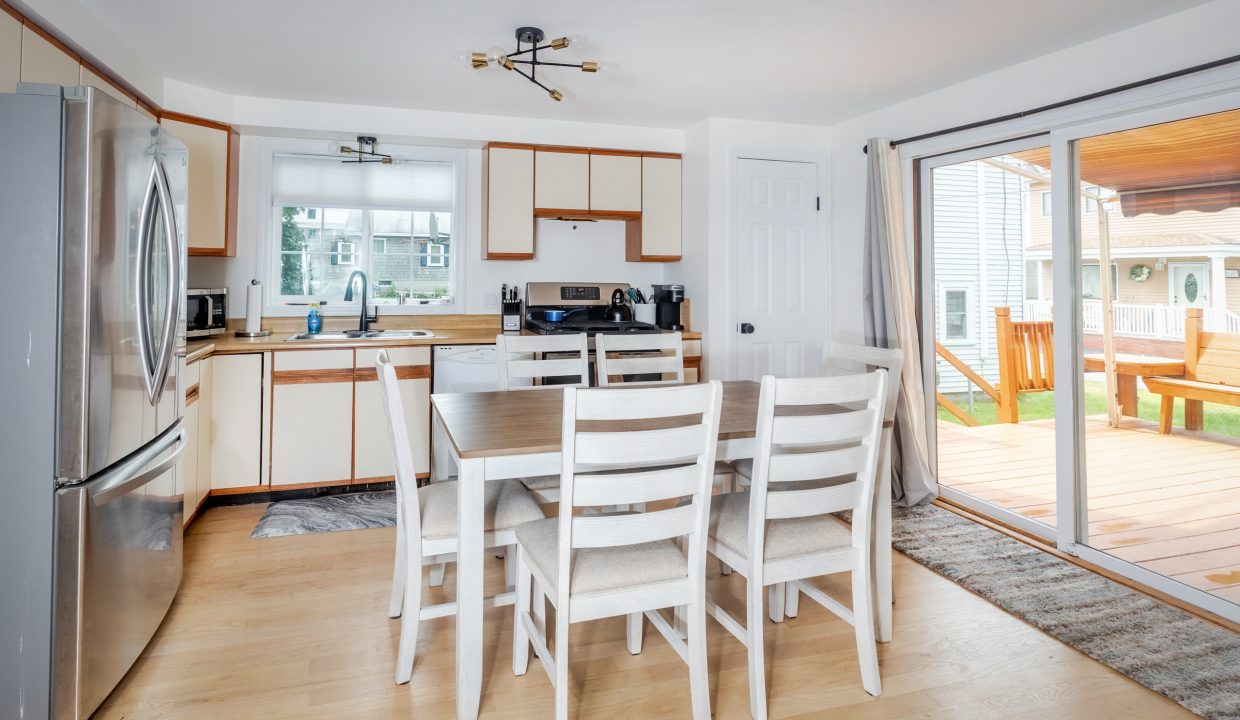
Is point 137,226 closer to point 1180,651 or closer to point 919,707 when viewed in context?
point 919,707

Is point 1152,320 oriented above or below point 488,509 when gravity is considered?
above

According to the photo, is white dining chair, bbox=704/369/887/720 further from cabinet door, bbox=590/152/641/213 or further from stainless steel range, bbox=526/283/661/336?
cabinet door, bbox=590/152/641/213

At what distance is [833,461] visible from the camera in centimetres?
187

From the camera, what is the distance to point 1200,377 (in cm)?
265

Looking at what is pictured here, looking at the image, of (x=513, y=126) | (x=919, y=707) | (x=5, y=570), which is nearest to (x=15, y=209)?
(x=5, y=570)

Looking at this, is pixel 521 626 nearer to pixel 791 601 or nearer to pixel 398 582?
pixel 398 582

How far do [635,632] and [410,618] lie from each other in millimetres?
711

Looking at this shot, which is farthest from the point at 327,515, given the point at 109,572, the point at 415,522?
the point at 415,522

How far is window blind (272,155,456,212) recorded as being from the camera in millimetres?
4250

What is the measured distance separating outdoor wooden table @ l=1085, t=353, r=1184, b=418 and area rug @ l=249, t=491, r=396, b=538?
11.4ft

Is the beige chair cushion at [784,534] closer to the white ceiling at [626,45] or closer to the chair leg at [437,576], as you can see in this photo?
the chair leg at [437,576]

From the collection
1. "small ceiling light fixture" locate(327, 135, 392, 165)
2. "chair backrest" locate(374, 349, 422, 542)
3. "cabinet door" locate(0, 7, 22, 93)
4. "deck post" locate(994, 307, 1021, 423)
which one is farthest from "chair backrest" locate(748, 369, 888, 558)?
"small ceiling light fixture" locate(327, 135, 392, 165)

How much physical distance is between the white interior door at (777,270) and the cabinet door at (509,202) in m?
1.36

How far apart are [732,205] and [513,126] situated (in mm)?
1526
